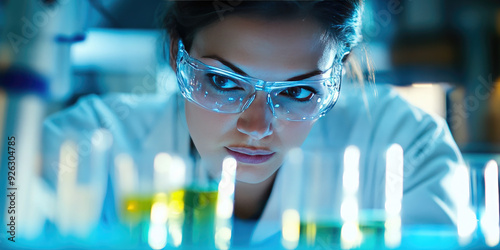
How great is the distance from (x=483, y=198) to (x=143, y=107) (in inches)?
25.9

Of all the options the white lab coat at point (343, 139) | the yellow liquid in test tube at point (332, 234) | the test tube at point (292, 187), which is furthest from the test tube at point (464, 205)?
the test tube at point (292, 187)

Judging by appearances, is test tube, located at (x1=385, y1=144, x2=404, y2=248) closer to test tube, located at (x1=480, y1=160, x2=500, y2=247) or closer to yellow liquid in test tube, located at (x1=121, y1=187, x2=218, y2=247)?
test tube, located at (x1=480, y1=160, x2=500, y2=247)

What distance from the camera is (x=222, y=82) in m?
0.71

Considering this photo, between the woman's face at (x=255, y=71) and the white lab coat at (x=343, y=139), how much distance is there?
45 millimetres

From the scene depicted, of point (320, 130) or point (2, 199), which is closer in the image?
point (2, 199)

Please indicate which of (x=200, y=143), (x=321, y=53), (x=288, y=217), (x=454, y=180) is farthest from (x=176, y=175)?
(x=454, y=180)

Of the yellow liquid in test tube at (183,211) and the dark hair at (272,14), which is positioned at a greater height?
the dark hair at (272,14)

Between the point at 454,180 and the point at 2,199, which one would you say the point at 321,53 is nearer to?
the point at 454,180

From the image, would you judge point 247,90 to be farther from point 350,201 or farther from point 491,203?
point 491,203

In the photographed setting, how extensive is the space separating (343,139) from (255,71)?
25 cm

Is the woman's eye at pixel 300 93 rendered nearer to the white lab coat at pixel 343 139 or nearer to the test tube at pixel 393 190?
the white lab coat at pixel 343 139

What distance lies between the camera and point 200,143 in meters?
0.77

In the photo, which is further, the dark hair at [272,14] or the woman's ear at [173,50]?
the woman's ear at [173,50]

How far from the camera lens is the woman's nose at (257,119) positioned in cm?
71
